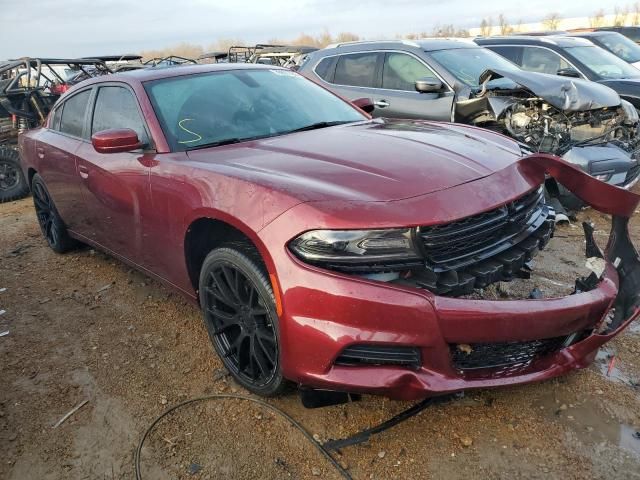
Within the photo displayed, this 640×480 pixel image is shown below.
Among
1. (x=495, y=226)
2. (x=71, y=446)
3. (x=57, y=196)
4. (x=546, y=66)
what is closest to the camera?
(x=495, y=226)

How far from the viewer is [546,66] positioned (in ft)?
25.3

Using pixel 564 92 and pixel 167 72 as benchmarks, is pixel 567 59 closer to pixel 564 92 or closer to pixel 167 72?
pixel 564 92

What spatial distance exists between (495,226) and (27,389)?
2578mm

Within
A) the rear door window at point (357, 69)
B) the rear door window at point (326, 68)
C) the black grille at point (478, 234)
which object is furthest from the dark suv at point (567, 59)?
the black grille at point (478, 234)

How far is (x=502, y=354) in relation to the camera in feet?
7.03

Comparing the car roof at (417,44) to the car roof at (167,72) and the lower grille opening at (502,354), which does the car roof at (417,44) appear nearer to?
the car roof at (167,72)

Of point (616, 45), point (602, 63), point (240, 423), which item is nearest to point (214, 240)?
point (240, 423)

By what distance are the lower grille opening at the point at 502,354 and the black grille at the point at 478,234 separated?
33cm

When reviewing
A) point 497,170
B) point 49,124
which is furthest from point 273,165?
point 49,124

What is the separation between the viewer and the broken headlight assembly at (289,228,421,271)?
1.99 metres

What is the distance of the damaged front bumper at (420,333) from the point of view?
192cm

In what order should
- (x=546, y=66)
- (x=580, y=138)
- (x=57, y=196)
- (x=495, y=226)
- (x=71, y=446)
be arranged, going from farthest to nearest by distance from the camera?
(x=546, y=66) → (x=580, y=138) → (x=57, y=196) → (x=71, y=446) → (x=495, y=226)

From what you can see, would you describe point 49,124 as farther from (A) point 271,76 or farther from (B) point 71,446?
(B) point 71,446

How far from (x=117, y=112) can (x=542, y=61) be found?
664 cm
